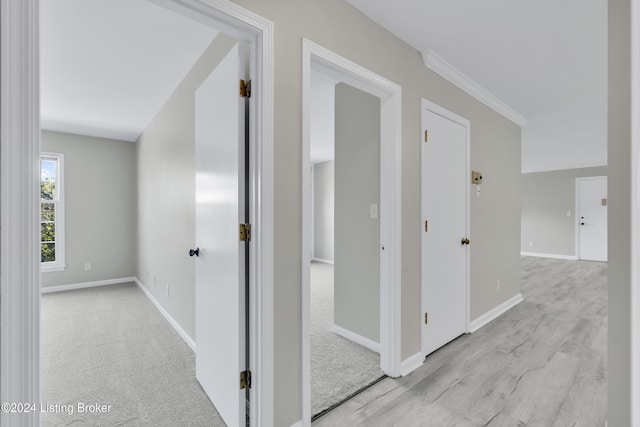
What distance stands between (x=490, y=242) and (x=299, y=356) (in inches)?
106

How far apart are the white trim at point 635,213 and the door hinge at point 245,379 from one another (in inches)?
62.6

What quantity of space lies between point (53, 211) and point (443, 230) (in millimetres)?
5630

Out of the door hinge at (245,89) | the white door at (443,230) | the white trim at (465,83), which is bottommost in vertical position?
the white door at (443,230)

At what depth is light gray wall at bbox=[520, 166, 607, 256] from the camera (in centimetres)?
744

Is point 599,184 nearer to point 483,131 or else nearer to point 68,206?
point 483,131

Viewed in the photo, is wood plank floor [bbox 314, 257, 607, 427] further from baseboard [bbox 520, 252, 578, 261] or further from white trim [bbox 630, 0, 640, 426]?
baseboard [bbox 520, 252, 578, 261]

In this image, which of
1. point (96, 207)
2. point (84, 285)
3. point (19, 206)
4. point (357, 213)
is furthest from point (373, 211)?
point (84, 285)

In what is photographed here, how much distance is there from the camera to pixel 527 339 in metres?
2.69

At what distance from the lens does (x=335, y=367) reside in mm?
2193

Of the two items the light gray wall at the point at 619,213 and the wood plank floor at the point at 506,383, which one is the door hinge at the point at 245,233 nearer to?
the wood plank floor at the point at 506,383

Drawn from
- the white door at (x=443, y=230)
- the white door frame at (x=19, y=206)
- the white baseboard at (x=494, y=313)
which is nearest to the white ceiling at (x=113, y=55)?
the white door frame at (x=19, y=206)

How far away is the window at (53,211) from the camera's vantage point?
175 inches

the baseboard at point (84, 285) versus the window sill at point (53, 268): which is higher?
the window sill at point (53, 268)

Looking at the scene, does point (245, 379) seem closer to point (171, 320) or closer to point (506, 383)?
point (506, 383)
